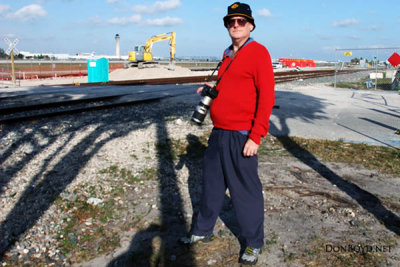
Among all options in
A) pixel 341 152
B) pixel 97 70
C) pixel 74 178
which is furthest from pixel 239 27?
pixel 97 70

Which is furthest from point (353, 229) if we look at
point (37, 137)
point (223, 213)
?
point (37, 137)

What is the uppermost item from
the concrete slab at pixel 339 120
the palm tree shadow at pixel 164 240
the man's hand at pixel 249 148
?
the man's hand at pixel 249 148

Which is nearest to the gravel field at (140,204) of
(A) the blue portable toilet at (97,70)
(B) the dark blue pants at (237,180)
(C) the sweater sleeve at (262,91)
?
(B) the dark blue pants at (237,180)

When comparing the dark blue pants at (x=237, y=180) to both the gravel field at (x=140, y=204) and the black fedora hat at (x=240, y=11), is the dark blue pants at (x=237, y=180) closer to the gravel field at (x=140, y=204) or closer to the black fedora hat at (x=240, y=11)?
the gravel field at (x=140, y=204)

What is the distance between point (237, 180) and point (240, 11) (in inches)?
53.4

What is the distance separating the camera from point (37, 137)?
7195mm

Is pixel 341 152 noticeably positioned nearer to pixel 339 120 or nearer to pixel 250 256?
pixel 339 120

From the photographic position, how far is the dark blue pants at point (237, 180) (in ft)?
9.94

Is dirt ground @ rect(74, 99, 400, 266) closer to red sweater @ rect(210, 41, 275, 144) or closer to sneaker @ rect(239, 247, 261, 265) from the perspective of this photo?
sneaker @ rect(239, 247, 261, 265)

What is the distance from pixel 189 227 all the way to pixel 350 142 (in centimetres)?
486

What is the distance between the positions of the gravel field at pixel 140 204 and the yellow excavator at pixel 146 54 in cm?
3290

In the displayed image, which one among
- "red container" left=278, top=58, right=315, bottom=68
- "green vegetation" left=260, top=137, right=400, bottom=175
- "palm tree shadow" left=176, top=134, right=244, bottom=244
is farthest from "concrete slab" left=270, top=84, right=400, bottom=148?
"red container" left=278, top=58, right=315, bottom=68

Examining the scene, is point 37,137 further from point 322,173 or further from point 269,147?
point 322,173

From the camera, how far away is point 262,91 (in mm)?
2865
